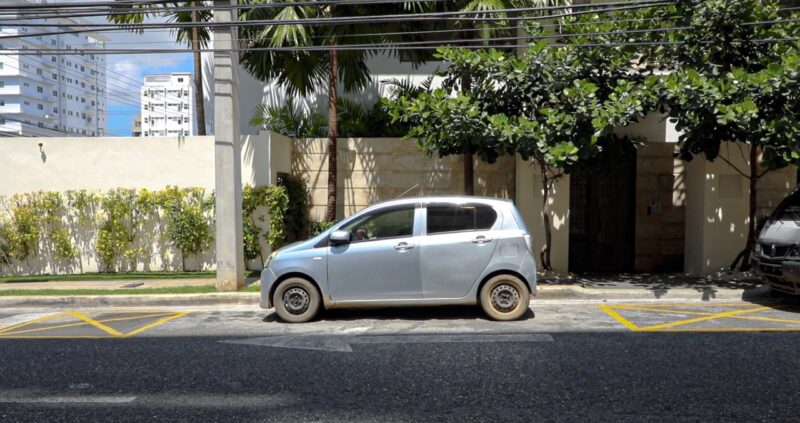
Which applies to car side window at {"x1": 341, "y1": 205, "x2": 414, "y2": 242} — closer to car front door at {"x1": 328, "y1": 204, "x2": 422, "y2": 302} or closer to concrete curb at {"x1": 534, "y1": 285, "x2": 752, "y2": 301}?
car front door at {"x1": 328, "y1": 204, "x2": 422, "y2": 302}

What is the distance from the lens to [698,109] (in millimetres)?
9984

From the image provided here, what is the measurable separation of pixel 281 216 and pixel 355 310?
433 cm

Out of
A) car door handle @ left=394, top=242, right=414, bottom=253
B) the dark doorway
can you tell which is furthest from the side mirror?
the dark doorway

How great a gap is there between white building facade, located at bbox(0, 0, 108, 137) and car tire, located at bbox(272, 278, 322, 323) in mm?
89823

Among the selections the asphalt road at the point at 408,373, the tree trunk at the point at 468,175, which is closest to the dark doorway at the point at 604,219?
the tree trunk at the point at 468,175

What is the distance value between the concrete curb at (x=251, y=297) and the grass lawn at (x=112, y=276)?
2.27 meters

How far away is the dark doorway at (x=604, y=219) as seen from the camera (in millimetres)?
14453

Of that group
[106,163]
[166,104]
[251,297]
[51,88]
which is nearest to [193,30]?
[106,163]

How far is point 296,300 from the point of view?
28.7 feet

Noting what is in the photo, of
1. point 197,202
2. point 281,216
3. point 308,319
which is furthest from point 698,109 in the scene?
point 197,202

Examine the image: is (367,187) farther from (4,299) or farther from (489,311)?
(4,299)

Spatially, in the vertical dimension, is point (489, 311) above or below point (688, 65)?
below

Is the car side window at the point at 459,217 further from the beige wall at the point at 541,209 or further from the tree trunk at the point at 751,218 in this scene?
the tree trunk at the point at 751,218

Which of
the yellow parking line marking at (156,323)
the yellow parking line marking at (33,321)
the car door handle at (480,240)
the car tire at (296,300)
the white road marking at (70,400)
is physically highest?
the car door handle at (480,240)
